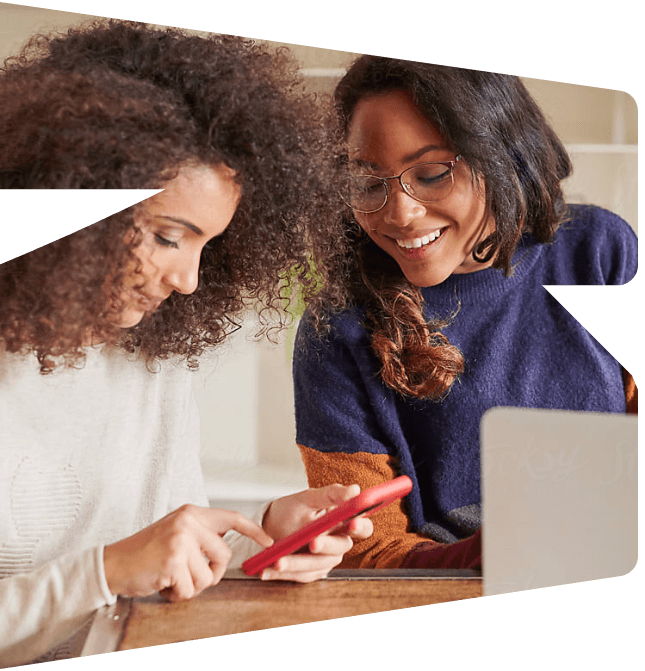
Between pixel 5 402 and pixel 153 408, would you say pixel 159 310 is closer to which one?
pixel 153 408

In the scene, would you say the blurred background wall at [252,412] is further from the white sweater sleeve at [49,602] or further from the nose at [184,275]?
the white sweater sleeve at [49,602]

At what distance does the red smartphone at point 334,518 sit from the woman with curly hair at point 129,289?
5cm

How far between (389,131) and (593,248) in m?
0.51

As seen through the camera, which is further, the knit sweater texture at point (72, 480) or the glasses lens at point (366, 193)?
the glasses lens at point (366, 193)

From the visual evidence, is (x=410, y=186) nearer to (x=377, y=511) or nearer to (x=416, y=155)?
(x=416, y=155)

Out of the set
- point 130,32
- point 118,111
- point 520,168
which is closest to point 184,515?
point 118,111

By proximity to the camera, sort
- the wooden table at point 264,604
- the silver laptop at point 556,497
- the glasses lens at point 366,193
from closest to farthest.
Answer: the wooden table at point 264,604
the glasses lens at point 366,193
the silver laptop at point 556,497

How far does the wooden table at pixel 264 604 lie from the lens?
147 centimetres

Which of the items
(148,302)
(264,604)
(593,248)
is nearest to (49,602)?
(264,604)

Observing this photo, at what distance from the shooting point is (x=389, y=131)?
163cm

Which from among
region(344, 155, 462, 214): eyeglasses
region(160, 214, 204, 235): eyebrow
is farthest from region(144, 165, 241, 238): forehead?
region(344, 155, 462, 214): eyeglasses

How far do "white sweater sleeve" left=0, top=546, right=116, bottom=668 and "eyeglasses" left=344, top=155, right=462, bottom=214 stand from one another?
705 millimetres

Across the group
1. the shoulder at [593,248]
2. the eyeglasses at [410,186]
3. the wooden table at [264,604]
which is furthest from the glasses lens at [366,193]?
the wooden table at [264,604]

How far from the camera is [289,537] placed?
1577 millimetres
